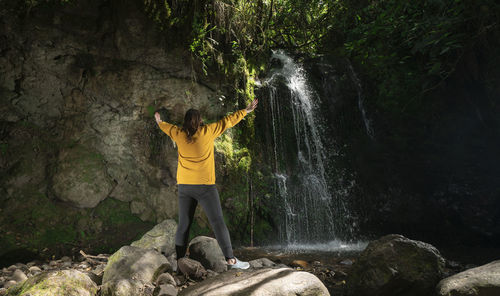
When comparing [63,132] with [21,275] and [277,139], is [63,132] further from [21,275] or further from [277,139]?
[277,139]

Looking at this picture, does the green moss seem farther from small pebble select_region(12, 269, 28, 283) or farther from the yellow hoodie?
the yellow hoodie

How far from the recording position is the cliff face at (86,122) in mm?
4625

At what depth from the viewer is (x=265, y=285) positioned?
2.49 meters

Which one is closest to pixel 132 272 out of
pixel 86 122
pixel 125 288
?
pixel 125 288

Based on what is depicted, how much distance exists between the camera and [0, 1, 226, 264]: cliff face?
15.2ft

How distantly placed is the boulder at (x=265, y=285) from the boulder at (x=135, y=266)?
73cm

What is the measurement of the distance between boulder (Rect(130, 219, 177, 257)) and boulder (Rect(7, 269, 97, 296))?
5.12ft

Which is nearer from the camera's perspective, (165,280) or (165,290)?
(165,290)

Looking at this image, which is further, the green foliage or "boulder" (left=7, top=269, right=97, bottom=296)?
the green foliage

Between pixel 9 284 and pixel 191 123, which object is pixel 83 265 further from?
pixel 191 123

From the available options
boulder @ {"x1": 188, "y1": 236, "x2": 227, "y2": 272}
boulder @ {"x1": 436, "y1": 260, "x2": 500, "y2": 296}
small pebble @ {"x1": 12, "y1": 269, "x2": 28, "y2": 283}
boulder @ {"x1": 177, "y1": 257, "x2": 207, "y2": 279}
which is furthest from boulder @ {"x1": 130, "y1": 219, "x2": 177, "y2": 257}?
boulder @ {"x1": 436, "y1": 260, "x2": 500, "y2": 296}

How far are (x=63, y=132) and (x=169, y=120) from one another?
1.85 m

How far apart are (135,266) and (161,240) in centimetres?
133

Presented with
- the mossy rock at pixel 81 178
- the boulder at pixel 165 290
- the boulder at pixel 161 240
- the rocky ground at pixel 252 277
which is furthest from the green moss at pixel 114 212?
the boulder at pixel 165 290
